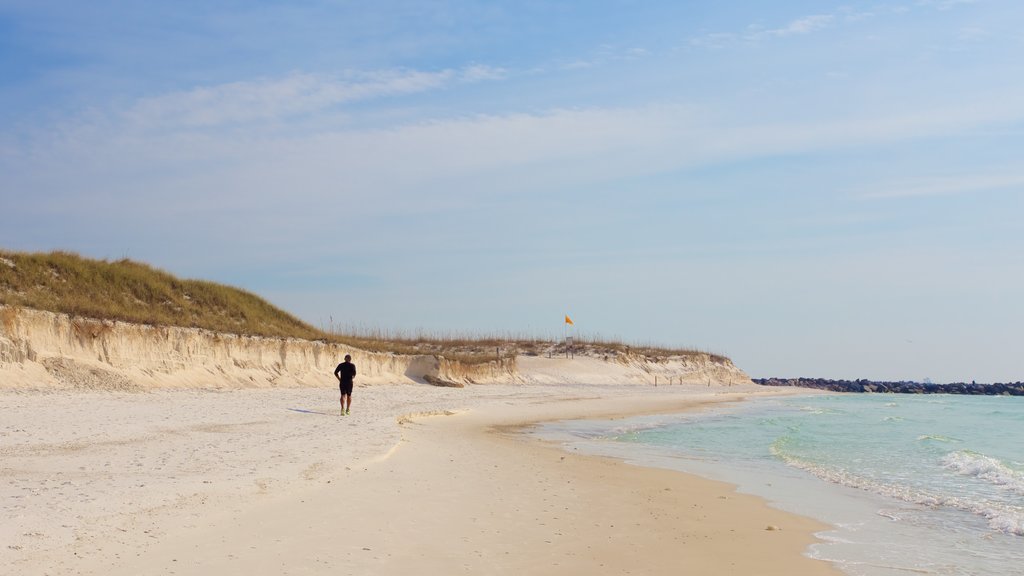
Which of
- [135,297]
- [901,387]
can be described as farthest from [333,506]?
[901,387]

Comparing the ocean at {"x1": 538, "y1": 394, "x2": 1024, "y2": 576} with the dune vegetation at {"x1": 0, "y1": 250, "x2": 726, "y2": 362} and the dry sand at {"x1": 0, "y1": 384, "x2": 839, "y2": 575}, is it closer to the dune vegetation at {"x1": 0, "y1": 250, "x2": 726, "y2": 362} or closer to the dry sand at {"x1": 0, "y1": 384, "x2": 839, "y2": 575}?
the dry sand at {"x1": 0, "y1": 384, "x2": 839, "y2": 575}

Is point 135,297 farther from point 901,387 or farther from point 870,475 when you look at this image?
point 901,387

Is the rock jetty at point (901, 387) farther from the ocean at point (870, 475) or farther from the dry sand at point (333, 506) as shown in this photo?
the dry sand at point (333, 506)

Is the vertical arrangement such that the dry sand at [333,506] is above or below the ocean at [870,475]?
above

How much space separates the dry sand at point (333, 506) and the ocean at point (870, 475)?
2.59 ft

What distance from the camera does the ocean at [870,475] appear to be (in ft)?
26.8

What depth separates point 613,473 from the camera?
1292cm

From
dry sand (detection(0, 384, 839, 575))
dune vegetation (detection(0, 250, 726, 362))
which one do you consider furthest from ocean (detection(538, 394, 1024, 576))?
dune vegetation (detection(0, 250, 726, 362))

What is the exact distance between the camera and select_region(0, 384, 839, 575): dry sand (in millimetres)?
6301

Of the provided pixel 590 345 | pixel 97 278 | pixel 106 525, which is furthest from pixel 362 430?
pixel 590 345

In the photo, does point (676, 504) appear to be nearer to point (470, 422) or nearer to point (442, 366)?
point (470, 422)

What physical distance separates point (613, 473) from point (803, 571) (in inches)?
234

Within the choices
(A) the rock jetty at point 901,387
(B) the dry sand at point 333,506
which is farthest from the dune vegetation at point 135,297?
(A) the rock jetty at point 901,387

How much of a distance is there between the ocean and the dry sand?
79cm
